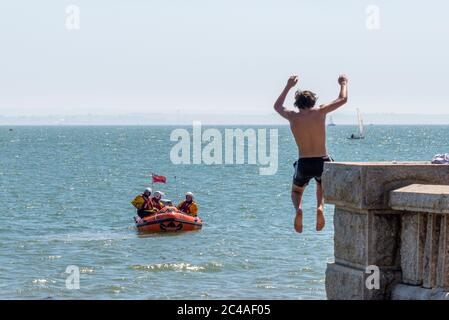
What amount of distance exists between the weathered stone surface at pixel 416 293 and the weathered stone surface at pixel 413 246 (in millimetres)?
55

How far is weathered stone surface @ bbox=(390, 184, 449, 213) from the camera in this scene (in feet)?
21.9

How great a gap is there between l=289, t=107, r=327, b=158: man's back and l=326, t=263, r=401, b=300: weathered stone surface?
1200mm

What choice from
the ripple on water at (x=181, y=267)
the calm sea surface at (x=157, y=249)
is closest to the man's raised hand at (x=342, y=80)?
the calm sea surface at (x=157, y=249)

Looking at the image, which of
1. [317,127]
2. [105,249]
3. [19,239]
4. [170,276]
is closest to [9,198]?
[19,239]

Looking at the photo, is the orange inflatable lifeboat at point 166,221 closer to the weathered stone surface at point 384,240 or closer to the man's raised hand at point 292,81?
the man's raised hand at point 292,81

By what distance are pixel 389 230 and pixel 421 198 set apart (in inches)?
18.8

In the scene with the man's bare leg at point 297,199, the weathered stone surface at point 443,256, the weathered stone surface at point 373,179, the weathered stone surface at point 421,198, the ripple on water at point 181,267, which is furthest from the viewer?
the ripple on water at point 181,267

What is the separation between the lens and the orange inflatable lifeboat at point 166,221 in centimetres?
3619

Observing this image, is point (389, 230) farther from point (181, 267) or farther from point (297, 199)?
point (181, 267)

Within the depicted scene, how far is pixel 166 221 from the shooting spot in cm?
3619

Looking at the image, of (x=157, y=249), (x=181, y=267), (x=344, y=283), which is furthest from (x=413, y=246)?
(x=157, y=249)

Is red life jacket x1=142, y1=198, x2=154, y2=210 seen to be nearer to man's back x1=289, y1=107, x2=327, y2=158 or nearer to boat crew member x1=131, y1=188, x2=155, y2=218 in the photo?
boat crew member x1=131, y1=188, x2=155, y2=218

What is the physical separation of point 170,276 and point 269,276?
264cm

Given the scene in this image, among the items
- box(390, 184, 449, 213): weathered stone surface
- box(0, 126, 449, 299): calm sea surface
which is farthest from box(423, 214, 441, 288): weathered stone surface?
box(0, 126, 449, 299): calm sea surface
